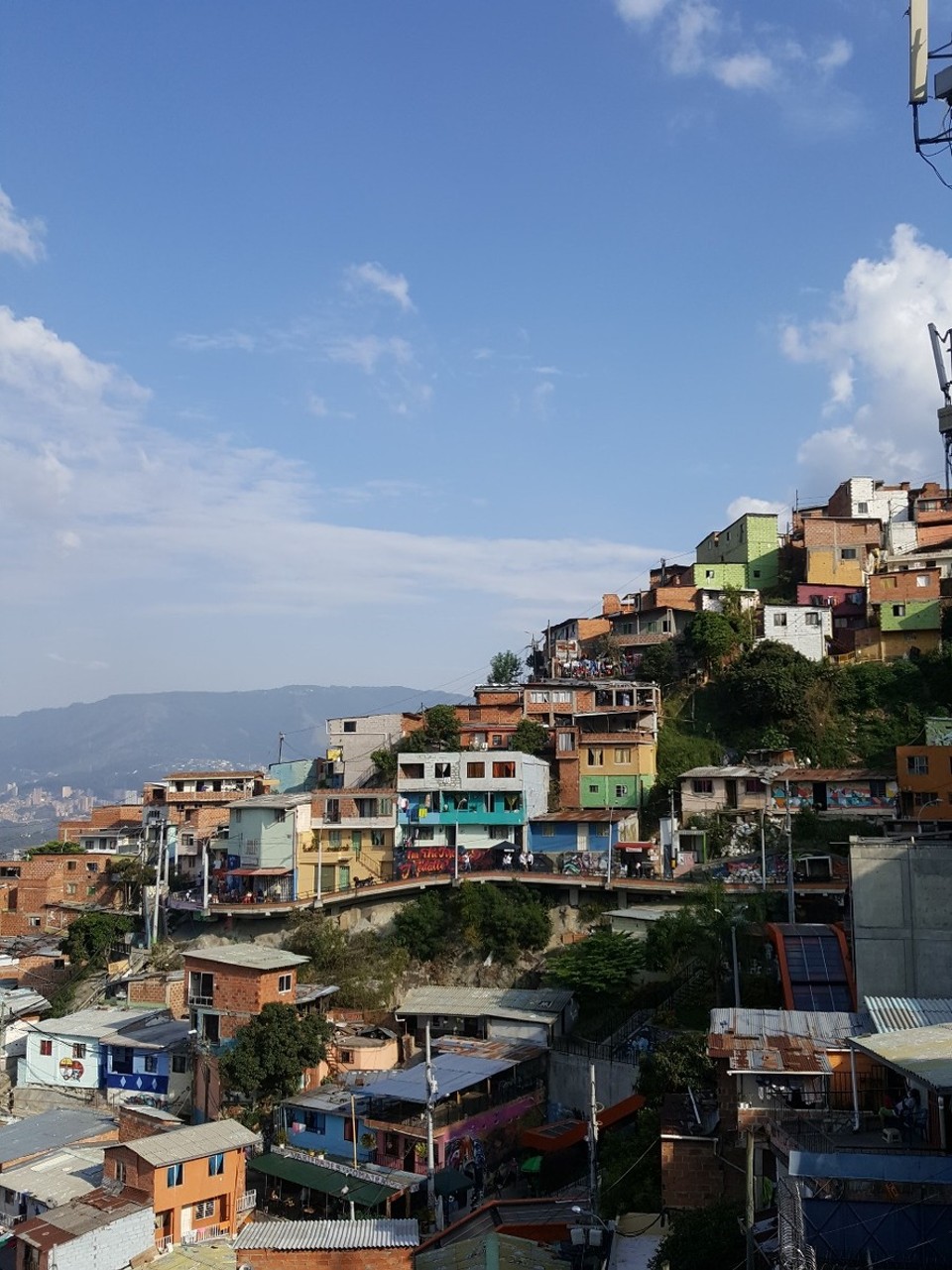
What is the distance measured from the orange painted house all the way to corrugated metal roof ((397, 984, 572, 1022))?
8309 millimetres

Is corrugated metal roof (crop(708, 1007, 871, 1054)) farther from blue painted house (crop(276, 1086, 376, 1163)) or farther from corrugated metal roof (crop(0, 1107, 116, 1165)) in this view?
corrugated metal roof (crop(0, 1107, 116, 1165))

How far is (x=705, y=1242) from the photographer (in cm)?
1584

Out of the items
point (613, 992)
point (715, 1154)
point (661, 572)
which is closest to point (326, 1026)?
point (613, 992)

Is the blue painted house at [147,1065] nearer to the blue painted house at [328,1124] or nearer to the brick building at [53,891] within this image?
the blue painted house at [328,1124]

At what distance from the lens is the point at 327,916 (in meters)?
41.8

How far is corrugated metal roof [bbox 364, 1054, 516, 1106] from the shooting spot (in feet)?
91.5

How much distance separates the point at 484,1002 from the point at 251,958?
24.7 feet

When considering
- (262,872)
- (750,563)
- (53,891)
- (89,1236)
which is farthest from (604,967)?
(53,891)

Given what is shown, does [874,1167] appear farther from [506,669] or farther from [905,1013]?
[506,669]

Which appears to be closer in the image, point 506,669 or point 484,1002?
point 484,1002

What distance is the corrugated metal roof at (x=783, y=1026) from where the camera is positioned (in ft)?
63.9

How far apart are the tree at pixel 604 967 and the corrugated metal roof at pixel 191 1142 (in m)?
10.0

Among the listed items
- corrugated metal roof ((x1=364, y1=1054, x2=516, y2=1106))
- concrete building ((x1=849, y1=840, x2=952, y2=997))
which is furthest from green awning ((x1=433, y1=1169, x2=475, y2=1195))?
concrete building ((x1=849, y1=840, x2=952, y2=997))

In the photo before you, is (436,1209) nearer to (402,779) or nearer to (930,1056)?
(930,1056)
